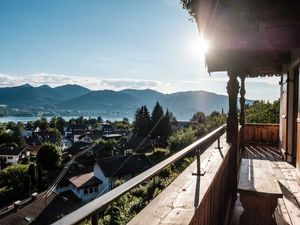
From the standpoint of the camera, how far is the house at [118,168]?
1008 inches

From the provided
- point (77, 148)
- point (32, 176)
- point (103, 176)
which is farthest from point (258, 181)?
point (77, 148)

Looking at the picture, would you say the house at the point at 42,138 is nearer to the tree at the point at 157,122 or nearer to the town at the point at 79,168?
the town at the point at 79,168

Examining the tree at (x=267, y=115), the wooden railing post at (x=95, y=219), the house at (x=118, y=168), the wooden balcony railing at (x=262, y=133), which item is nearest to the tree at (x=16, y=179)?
the house at (x=118, y=168)

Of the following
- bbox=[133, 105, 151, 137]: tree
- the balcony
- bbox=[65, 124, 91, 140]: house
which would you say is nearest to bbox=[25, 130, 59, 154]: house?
bbox=[65, 124, 91, 140]: house

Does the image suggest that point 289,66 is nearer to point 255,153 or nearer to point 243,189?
point 255,153

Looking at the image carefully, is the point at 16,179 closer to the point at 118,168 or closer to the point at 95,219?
the point at 118,168

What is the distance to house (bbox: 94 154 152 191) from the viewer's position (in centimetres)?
2560

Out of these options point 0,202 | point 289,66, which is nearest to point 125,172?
point 0,202

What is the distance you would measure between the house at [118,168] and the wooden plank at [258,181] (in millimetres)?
21423

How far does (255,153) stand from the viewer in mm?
8195

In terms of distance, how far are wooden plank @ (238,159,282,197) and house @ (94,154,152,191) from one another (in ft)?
70.3

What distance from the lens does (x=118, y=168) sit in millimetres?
26484

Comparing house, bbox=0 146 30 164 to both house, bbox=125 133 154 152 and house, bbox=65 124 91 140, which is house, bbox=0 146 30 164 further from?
house, bbox=65 124 91 140

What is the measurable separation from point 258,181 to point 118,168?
23.8 meters
